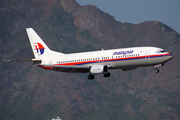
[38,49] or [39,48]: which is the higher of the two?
[39,48]

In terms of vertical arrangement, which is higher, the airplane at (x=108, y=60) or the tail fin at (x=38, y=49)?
the tail fin at (x=38, y=49)

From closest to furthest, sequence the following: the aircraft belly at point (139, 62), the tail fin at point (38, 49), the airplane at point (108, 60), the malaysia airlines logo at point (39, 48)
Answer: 1. the aircraft belly at point (139, 62)
2. the airplane at point (108, 60)
3. the tail fin at point (38, 49)
4. the malaysia airlines logo at point (39, 48)

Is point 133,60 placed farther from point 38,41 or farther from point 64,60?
point 38,41

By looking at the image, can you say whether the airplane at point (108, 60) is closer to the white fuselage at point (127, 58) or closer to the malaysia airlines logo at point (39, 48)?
the white fuselage at point (127, 58)

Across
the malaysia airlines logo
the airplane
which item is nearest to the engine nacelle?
the airplane

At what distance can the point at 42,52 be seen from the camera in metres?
101

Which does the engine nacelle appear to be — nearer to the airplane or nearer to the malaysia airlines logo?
the airplane

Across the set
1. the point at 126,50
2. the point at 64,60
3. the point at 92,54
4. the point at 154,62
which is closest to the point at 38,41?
the point at 64,60

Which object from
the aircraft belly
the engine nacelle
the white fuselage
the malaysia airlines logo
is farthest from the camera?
the malaysia airlines logo

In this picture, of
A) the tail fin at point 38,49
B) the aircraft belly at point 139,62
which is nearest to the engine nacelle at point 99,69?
the aircraft belly at point 139,62

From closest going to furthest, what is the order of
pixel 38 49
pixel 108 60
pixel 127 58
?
1. pixel 127 58
2. pixel 108 60
3. pixel 38 49

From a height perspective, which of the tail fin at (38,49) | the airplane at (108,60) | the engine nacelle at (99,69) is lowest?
the engine nacelle at (99,69)

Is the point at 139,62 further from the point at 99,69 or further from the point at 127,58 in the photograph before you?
the point at 99,69

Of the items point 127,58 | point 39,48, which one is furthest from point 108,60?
point 39,48
